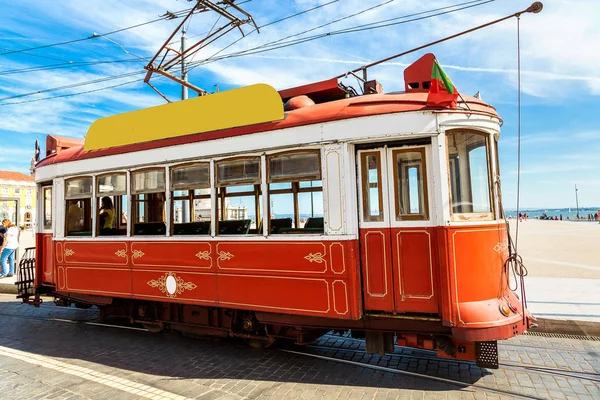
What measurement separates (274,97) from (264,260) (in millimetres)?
2029

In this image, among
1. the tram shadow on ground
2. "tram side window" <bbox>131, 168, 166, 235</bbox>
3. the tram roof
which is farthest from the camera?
"tram side window" <bbox>131, 168, 166, 235</bbox>

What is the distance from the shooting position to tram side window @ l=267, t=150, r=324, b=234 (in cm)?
485

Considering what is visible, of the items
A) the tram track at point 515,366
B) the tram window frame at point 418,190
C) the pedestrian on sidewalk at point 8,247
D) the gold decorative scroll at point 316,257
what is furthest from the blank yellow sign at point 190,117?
the pedestrian on sidewalk at point 8,247

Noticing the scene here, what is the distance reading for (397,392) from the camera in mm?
4207

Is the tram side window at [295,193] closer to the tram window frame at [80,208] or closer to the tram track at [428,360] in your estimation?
the tram track at [428,360]

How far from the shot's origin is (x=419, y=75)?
4809 mm

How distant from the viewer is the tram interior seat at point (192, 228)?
5.81 metres

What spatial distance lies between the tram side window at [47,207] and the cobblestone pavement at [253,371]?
2.03 metres

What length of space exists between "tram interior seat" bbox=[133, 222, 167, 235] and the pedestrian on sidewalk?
8.16 metres

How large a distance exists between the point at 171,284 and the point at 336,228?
2647mm

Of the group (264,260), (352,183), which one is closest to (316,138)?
(352,183)

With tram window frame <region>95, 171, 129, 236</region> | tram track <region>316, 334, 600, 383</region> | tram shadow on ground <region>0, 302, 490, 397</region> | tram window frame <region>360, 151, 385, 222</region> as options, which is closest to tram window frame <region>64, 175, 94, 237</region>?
tram window frame <region>95, 171, 129, 236</region>

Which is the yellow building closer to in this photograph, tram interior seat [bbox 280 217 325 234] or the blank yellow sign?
the blank yellow sign

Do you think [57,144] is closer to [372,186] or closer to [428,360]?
[372,186]
